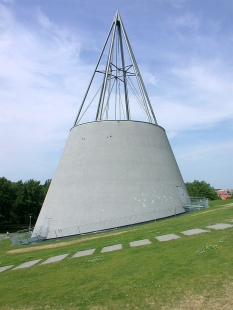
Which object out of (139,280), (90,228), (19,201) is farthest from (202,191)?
(139,280)


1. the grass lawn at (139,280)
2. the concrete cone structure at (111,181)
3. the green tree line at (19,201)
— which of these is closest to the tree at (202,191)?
the green tree line at (19,201)

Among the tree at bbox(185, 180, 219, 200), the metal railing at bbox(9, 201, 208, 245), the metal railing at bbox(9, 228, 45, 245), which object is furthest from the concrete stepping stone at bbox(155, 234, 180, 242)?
the tree at bbox(185, 180, 219, 200)

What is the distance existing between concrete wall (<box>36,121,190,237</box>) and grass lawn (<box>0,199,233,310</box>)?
9902 millimetres

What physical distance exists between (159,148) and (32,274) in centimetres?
1559

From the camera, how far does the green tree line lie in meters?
54.7

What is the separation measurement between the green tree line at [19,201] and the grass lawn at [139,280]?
51638 mm

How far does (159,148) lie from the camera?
827 inches

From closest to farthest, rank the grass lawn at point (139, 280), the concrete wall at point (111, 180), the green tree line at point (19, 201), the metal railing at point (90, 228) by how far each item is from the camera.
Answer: the grass lawn at point (139, 280) < the metal railing at point (90, 228) < the concrete wall at point (111, 180) < the green tree line at point (19, 201)

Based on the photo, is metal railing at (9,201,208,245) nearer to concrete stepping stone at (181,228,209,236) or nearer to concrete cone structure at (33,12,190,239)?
concrete cone structure at (33,12,190,239)

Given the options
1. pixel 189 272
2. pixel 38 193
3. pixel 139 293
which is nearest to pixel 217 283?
pixel 189 272

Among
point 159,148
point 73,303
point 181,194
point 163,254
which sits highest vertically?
point 159,148

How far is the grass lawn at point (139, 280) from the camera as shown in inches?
165

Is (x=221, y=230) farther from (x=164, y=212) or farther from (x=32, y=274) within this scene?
(x=164, y=212)

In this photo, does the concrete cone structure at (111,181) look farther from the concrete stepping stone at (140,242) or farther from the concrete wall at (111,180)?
the concrete stepping stone at (140,242)
